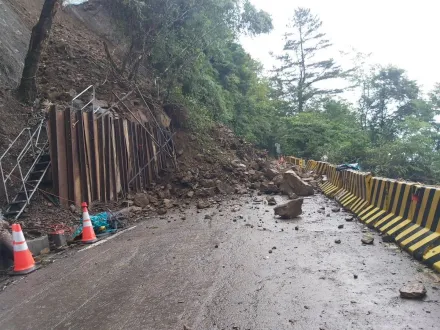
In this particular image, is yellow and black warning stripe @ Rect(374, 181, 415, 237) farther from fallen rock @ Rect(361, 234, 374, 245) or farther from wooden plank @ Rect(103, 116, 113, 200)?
wooden plank @ Rect(103, 116, 113, 200)

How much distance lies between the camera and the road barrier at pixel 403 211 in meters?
Answer: 4.14

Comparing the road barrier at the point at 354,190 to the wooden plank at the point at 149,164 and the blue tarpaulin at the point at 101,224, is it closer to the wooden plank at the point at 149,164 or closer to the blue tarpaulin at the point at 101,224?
the blue tarpaulin at the point at 101,224

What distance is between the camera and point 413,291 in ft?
10.3

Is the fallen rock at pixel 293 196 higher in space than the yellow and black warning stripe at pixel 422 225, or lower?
lower

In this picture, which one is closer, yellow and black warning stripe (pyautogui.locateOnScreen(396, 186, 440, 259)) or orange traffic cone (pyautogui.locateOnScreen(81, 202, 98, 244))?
yellow and black warning stripe (pyautogui.locateOnScreen(396, 186, 440, 259))

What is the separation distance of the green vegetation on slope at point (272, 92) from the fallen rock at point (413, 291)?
11.4 metres

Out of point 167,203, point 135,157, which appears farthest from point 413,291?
point 135,157

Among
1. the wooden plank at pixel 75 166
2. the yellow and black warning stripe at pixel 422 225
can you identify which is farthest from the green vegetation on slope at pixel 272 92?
the yellow and black warning stripe at pixel 422 225

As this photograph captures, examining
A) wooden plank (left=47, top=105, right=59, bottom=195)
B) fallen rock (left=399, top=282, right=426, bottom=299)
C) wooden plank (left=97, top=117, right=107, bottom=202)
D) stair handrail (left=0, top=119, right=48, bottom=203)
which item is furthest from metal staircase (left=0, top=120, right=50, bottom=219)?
fallen rock (left=399, top=282, right=426, bottom=299)

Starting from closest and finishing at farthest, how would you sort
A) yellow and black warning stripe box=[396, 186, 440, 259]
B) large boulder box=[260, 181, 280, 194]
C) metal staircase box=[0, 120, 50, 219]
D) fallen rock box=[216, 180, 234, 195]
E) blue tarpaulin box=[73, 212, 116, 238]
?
1. yellow and black warning stripe box=[396, 186, 440, 259]
2. blue tarpaulin box=[73, 212, 116, 238]
3. metal staircase box=[0, 120, 50, 219]
4. fallen rock box=[216, 180, 234, 195]
5. large boulder box=[260, 181, 280, 194]

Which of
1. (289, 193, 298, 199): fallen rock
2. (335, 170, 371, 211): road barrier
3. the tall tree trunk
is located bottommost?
(289, 193, 298, 199): fallen rock

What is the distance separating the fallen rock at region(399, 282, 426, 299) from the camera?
3104 mm

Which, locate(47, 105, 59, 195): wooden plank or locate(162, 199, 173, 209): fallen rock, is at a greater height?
locate(47, 105, 59, 195): wooden plank

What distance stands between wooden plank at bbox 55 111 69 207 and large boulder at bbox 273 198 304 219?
15.4ft
